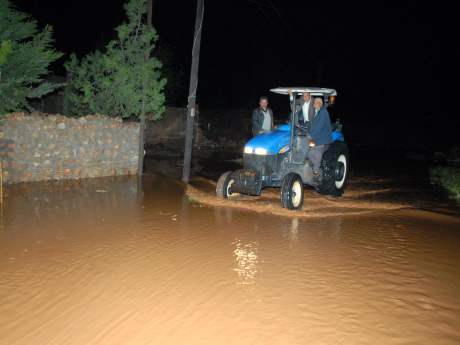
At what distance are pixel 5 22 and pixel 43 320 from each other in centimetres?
911

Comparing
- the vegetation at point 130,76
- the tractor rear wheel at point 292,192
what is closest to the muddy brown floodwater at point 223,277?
the tractor rear wheel at point 292,192

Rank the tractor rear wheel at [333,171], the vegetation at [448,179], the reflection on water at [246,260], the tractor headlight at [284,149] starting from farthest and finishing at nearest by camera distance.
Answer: the vegetation at [448,179]
the tractor rear wheel at [333,171]
the tractor headlight at [284,149]
the reflection on water at [246,260]

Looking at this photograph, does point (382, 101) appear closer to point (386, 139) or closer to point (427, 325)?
point (386, 139)

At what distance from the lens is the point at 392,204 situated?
30.2ft

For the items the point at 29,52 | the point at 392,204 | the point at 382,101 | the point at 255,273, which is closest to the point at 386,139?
the point at 382,101

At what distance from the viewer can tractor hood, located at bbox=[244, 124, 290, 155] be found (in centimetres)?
853

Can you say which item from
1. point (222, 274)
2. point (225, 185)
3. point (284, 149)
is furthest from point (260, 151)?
point (222, 274)

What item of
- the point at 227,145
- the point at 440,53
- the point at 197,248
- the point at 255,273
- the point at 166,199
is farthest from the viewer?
the point at 440,53

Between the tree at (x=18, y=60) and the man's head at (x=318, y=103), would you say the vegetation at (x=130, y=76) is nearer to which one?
the tree at (x=18, y=60)

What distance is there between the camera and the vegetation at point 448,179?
1067 cm

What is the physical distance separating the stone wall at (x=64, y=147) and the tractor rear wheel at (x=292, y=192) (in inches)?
227

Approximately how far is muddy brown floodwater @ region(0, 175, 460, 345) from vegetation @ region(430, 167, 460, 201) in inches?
112

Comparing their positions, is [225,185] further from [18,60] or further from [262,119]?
[18,60]

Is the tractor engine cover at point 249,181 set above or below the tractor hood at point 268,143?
below
